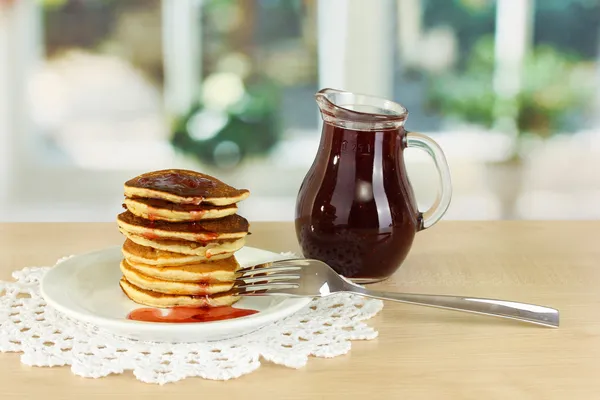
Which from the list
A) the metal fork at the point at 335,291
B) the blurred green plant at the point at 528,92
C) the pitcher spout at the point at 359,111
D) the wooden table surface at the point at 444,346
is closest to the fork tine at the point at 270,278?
the metal fork at the point at 335,291

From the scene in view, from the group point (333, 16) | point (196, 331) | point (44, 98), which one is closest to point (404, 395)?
point (196, 331)

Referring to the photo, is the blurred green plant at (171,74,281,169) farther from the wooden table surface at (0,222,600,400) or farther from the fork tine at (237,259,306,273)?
the fork tine at (237,259,306,273)

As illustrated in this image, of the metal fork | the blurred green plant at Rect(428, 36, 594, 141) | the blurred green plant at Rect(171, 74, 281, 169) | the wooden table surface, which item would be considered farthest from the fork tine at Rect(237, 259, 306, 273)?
the blurred green plant at Rect(428, 36, 594, 141)

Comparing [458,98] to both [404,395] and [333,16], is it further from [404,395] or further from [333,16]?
[404,395]

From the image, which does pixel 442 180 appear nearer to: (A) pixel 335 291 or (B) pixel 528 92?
(A) pixel 335 291

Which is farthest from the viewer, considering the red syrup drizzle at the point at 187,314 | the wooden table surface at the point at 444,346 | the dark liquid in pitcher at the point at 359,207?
the dark liquid in pitcher at the point at 359,207

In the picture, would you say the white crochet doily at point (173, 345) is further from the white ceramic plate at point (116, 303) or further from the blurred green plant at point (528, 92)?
the blurred green plant at point (528, 92)
